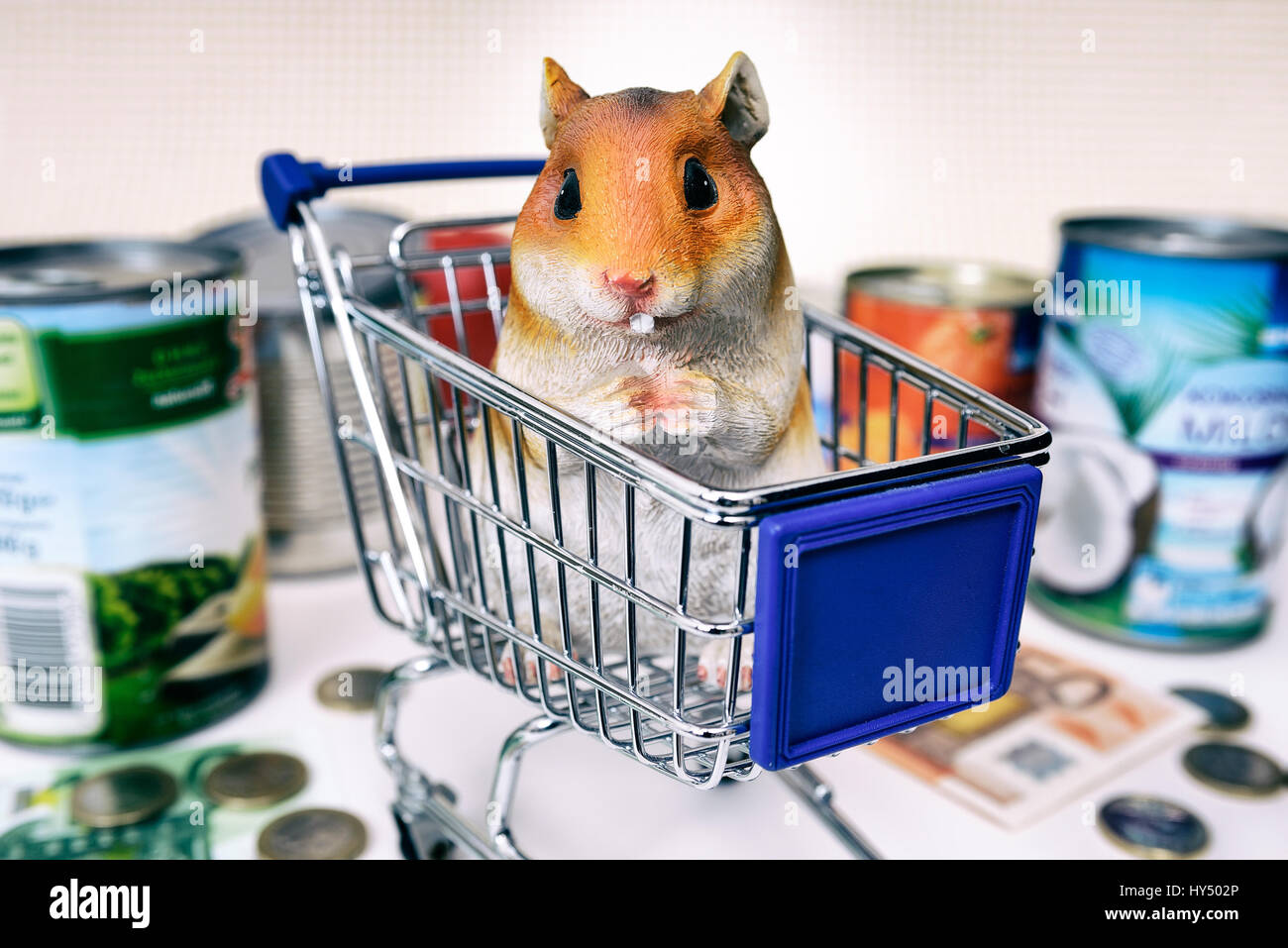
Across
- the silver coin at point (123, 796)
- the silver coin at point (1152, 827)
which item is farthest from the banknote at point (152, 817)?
the silver coin at point (1152, 827)

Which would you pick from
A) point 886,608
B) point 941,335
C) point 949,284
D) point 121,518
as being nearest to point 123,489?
point 121,518

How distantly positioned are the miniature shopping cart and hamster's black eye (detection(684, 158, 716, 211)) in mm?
125

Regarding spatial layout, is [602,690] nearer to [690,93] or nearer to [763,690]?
[763,690]

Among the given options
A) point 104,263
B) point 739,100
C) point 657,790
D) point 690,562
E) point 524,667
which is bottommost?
point 657,790

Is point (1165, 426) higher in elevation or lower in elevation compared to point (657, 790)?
higher

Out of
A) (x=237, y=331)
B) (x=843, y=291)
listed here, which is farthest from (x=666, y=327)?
(x=843, y=291)

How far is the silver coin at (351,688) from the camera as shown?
1.02m

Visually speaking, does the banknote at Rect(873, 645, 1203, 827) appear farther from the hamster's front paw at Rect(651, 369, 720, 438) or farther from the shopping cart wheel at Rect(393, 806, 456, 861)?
the hamster's front paw at Rect(651, 369, 720, 438)

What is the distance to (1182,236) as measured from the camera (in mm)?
1083

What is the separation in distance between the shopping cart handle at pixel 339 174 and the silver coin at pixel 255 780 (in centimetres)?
46

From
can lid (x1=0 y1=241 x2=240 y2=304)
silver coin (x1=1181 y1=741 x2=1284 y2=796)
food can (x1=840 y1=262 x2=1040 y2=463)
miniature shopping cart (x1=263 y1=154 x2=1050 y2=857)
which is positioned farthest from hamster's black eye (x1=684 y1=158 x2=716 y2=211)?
silver coin (x1=1181 y1=741 x2=1284 y2=796)

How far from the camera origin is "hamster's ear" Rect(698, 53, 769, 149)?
545 millimetres

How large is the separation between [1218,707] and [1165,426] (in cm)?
27

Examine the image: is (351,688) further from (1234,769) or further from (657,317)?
(1234,769)
